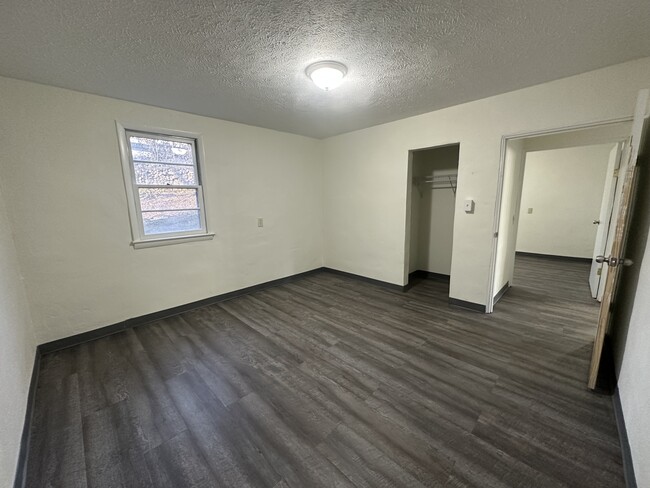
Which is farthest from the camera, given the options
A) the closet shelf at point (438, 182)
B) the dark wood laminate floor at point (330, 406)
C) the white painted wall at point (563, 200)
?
the white painted wall at point (563, 200)

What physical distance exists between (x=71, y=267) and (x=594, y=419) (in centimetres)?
448

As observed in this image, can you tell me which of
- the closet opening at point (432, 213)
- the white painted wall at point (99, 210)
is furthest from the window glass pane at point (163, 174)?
the closet opening at point (432, 213)

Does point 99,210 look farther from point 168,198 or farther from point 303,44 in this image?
point 303,44

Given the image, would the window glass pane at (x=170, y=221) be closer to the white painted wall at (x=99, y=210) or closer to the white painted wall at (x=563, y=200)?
the white painted wall at (x=99, y=210)

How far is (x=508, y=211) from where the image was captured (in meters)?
3.32

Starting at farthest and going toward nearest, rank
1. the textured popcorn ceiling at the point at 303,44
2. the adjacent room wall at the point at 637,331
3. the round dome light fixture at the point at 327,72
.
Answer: the round dome light fixture at the point at 327,72 → the textured popcorn ceiling at the point at 303,44 → the adjacent room wall at the point at 637,331

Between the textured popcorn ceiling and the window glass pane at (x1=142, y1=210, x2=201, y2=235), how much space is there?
4.17 feet

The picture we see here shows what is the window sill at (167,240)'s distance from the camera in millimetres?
2861

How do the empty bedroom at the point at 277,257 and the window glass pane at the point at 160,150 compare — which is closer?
the empty bedroom at the point at 277,257

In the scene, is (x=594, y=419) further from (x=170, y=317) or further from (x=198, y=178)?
(x=198, y=178)

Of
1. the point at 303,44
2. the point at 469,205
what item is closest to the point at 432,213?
the point at 469,205

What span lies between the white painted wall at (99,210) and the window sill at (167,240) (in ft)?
0.19

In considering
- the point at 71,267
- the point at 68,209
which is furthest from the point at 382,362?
the point at 68,209

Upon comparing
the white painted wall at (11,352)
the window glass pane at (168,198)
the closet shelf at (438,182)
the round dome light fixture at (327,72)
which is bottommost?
the white painted wall at (11,352)
